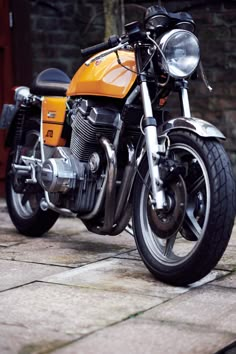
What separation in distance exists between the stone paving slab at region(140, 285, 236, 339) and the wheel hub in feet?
1.20

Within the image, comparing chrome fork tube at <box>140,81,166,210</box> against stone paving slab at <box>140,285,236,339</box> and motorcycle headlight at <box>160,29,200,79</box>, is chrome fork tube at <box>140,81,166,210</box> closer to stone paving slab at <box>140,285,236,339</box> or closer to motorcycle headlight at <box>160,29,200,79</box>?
motorcycle headlight at <box>160,29,200,79</box>

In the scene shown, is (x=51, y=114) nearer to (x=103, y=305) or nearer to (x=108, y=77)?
(x=108, y=77)

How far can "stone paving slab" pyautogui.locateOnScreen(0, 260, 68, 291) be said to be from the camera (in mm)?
4601

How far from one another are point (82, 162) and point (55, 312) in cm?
155

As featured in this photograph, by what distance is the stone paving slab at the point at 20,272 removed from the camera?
4.60 m

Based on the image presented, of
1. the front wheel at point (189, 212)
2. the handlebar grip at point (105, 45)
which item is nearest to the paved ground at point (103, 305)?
the front wheel at point (189, 212)

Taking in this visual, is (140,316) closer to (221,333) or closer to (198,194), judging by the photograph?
(221,333)

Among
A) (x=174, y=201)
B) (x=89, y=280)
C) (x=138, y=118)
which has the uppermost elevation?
(x=138, y=118)

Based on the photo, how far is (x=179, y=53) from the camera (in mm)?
4621

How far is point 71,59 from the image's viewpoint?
890 cm

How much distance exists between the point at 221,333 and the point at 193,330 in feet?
0.41

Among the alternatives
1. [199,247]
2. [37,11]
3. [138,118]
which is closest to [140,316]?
[199,247]

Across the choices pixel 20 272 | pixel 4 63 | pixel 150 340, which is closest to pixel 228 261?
pixel 20 272

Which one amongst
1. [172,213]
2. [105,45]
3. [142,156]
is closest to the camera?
[172,213]
